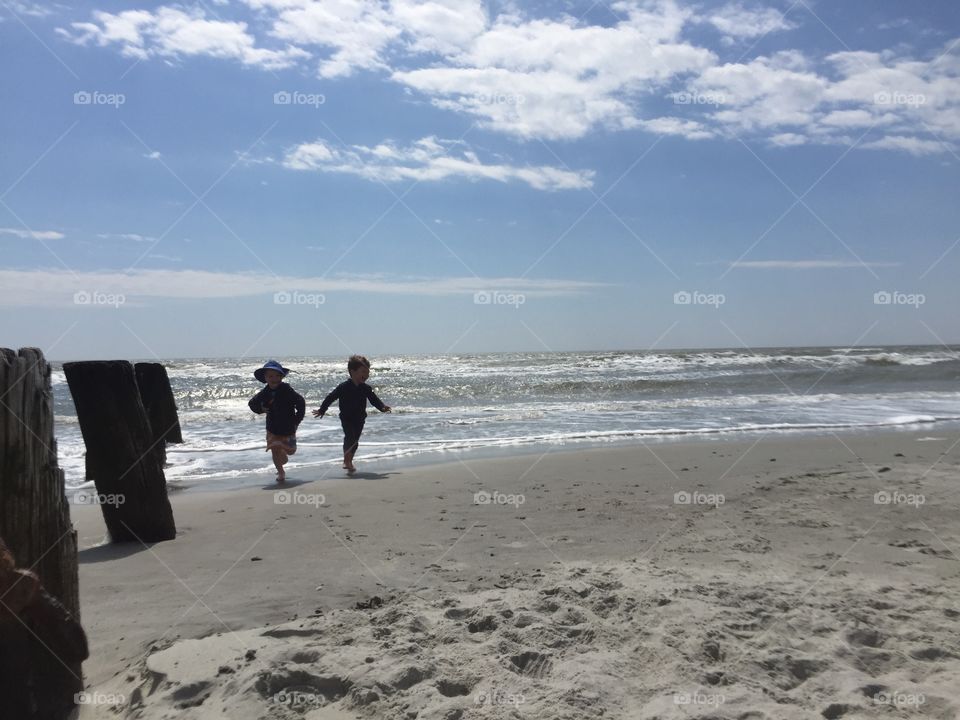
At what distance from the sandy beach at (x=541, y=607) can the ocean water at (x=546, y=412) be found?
4274 millimetres

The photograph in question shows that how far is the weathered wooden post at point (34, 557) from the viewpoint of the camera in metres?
2.93

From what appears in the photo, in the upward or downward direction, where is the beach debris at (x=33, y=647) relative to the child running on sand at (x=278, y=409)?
downward

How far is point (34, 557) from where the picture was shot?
3080 millimetres

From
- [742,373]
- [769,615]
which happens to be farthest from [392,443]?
[742,373]

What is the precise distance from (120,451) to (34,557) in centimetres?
311

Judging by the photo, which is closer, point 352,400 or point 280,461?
point 280,461

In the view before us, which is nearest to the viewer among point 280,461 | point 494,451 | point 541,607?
point 541,607

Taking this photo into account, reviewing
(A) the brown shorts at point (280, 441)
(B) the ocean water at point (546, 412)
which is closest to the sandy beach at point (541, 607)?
(A) the brown shorts at point (280, 441)

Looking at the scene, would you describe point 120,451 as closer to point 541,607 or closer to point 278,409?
point 278,409

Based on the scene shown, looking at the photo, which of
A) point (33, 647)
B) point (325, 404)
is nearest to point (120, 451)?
point (33, 647)

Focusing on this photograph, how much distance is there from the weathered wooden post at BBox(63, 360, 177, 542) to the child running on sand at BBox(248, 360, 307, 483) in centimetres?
345

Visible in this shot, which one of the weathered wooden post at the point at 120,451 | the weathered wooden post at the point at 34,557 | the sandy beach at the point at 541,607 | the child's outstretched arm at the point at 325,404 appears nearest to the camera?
the weathered wooden post at the point at 34,557

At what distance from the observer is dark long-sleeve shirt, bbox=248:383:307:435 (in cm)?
974

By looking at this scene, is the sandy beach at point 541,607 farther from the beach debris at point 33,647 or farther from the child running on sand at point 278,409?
the child running on sand at point 278,409
